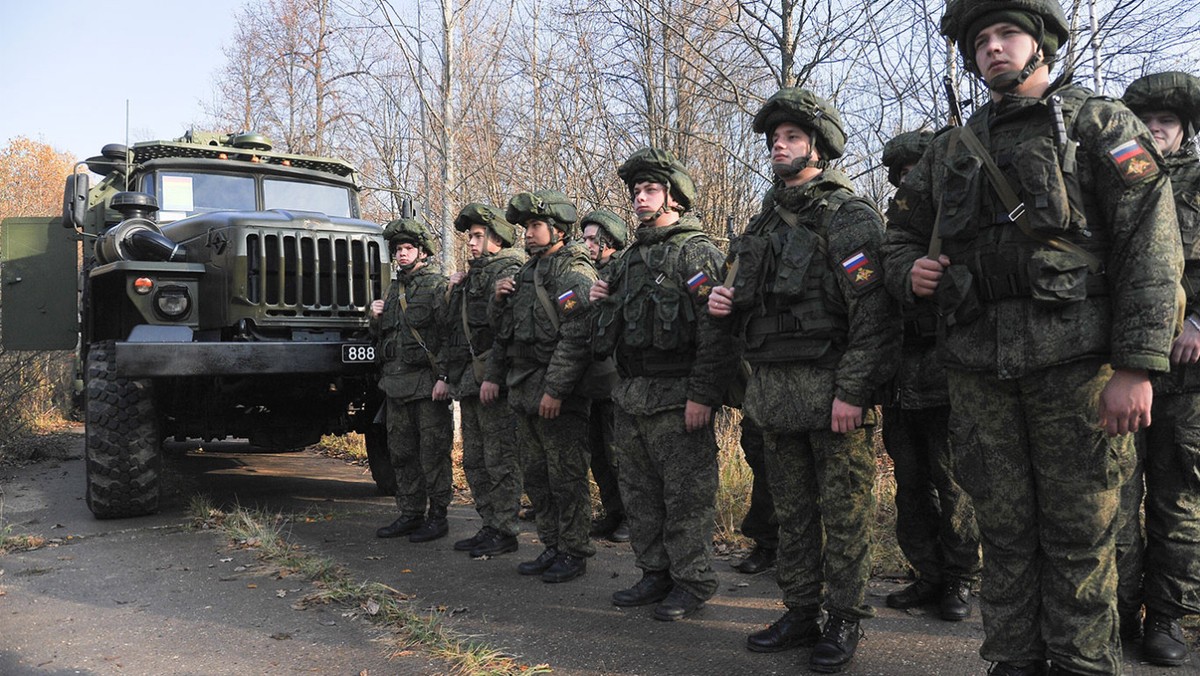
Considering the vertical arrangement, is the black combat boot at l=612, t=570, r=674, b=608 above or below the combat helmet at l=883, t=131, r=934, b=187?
below

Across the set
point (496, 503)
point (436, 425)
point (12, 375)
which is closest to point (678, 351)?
point (496, 503)

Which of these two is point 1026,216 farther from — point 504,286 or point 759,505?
point 504,286

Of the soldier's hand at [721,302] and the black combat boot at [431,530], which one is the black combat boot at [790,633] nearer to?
the soldier's hand at [721,302]

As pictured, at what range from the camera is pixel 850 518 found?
295cm

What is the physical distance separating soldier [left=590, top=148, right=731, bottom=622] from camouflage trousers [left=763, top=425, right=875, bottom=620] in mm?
453

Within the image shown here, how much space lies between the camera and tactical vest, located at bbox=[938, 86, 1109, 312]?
2.22 metres

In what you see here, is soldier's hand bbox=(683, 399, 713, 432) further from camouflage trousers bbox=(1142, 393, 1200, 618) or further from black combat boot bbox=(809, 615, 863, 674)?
camouflage trousers bbox=(1142, 393, 1200, 618)

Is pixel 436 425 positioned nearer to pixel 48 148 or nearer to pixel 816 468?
pixel 816 468

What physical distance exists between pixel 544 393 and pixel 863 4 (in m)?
3.51

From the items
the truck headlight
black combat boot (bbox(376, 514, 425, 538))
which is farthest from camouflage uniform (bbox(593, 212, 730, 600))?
the truck headlight

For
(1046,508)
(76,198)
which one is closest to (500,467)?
(1046,508)

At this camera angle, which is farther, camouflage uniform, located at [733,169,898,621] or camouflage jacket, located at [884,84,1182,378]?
camouflage uniform, located at [733,169,898,621]

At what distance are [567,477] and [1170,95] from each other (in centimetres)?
299

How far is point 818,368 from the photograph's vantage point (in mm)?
2980
